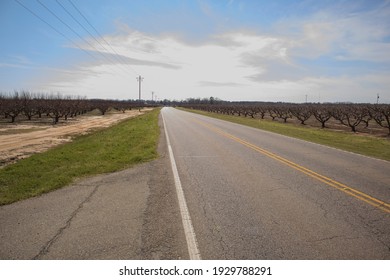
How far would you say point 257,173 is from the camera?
9141mm

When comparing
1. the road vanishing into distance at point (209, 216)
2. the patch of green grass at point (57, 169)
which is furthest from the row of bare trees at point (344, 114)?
the patch of green grass at point (57, 169)

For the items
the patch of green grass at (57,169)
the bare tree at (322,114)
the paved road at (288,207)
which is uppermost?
the bare tree at (322,114)

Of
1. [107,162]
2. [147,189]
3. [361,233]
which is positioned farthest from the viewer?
[107,162]

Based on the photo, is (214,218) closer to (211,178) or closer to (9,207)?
(211,178)

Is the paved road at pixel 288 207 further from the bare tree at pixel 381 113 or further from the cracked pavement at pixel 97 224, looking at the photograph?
the bare tree at pixel 381 113

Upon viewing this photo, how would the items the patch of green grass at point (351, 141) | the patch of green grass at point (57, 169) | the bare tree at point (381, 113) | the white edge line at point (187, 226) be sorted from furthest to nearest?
the bare tree at point (381, 113) < the patch of green grass at point (351, 141) < the patch of green grass at point (57, 169) < the white edge line at point (187, 226)

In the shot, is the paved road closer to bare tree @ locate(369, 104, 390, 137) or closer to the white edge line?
the white edge line

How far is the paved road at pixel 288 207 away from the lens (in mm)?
4386

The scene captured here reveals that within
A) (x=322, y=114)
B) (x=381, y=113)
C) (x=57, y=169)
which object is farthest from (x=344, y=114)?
(x=57, y=169)

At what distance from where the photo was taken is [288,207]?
6.10 meters

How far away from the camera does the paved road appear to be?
4386 millimetres

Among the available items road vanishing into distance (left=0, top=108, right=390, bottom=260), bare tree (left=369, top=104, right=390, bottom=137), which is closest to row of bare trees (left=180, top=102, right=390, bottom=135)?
bare tree (left=369, top=104, right=390, bottom=137)
